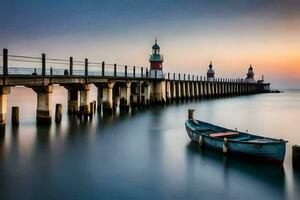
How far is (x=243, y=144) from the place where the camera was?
1959 centimetres

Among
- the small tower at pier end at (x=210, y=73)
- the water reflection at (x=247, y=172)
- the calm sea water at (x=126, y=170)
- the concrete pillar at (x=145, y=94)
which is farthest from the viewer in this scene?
the small tower at pier end at (x=210, y=73)

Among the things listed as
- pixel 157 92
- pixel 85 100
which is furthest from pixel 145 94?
pixel 85 100

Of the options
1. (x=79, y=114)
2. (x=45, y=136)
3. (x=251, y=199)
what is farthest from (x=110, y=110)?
(x=251, y=199)

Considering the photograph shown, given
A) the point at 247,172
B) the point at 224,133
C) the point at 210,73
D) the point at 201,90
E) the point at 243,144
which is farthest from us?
the point at 210,73


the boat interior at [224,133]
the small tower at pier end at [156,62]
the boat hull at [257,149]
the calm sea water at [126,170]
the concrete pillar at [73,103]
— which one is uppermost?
the small tower at pier end at [156,62]

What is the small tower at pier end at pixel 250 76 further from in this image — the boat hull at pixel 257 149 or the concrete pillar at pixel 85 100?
the boat hull at pixel 257 149

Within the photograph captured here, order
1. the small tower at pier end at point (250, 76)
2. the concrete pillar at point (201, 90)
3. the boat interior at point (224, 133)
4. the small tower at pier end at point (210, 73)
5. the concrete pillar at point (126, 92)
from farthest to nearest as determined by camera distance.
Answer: the small tower at pier end at point (250, 76), the small tower at pier end at point (210, 73), the concrete pillar at point (201, 90), the concrete pillar at point (126, 92), the boat interior at point (224, 133)

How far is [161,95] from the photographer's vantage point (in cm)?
6656

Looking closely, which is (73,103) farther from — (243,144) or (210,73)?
(210,73)

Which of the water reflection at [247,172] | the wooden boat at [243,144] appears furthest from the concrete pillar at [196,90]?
the water reflection at [247,172]

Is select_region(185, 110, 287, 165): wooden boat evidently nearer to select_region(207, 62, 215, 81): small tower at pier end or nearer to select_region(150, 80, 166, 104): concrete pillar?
select_region(150, 80, 166, 104): concrete pillar

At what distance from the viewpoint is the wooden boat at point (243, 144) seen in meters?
18.5

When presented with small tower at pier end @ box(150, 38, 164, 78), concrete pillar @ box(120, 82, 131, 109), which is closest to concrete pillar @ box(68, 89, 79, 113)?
concrete pillar @ box(120, 82, 131, 109)

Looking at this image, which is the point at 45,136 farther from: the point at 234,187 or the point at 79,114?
the point at 234,187
